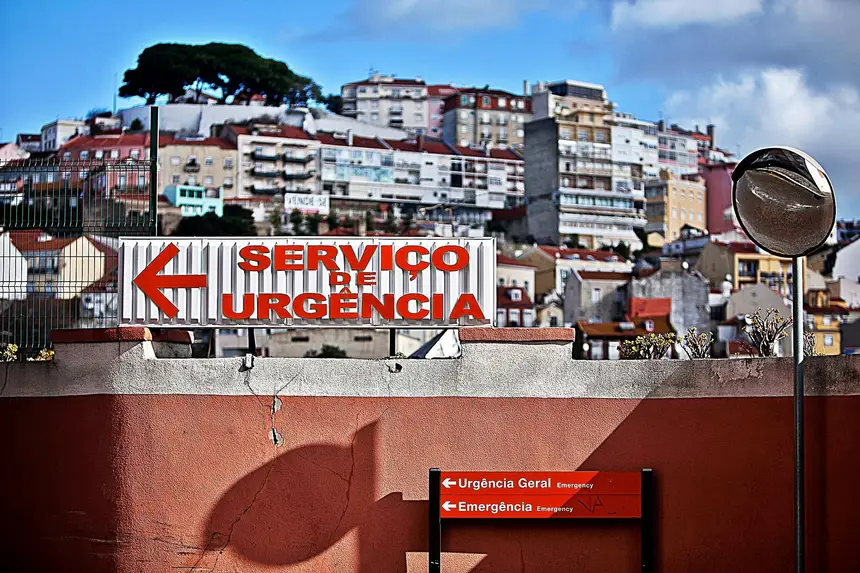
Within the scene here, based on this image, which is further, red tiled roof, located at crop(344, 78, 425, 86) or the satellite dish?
red tiled roof, located at crop(344, 78, 425, 86)

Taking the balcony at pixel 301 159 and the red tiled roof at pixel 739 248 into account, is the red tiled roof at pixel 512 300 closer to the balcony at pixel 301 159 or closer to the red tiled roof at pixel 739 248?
the red tiled roof at pixel 739 248

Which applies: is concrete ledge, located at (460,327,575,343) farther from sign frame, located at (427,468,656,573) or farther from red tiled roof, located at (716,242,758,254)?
red tiled roof, located at (716,242,758,254)

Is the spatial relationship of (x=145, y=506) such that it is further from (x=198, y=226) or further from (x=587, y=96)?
(x=587, y=96)

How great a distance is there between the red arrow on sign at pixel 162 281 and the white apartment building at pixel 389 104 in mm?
160981

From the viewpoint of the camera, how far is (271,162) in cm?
13412

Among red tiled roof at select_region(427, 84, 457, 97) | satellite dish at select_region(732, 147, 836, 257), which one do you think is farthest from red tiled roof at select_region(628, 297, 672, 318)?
red tiled roof at select_region(427, 84, 457, 97)

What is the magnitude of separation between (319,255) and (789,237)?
16.9 ft

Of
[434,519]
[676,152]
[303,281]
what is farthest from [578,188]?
[434,519]

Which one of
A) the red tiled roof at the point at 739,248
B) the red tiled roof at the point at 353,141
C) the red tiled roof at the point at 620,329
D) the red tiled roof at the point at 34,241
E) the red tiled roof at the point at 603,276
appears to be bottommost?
the red tiled roof at the point at 620,329

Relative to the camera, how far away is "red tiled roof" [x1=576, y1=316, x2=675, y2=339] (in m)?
77.2

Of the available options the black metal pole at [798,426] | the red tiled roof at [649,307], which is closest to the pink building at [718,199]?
the red tiled roof at [649,307]

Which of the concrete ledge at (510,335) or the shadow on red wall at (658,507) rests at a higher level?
the concrete ledge at (510,335)

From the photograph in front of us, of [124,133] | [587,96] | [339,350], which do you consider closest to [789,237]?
[339,350]

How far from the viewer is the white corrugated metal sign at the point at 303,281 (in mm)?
12938
